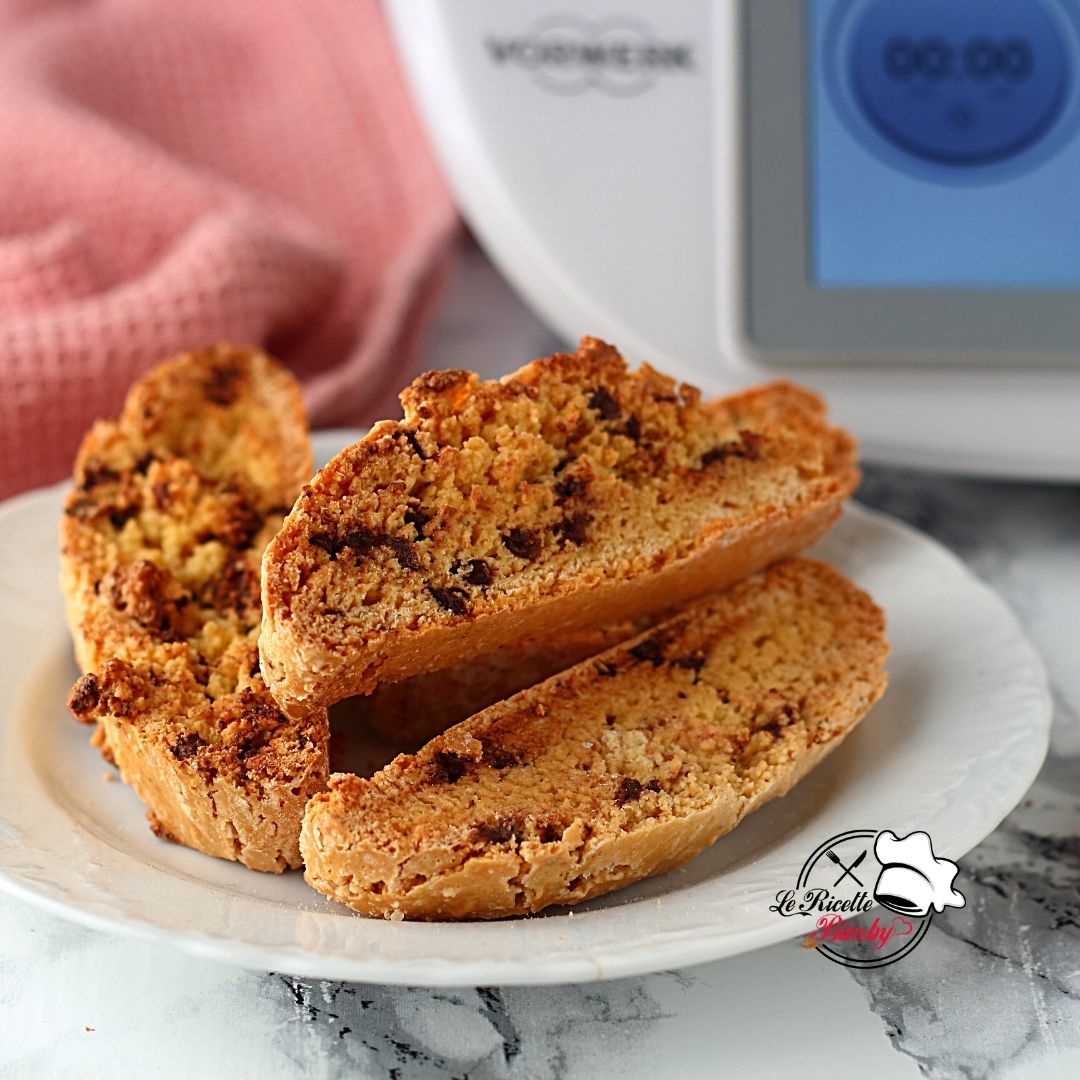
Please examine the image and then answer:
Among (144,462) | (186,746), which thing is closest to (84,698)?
(186,746)

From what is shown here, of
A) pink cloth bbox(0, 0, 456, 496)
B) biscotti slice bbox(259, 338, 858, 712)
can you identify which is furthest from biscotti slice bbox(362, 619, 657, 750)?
pink cloth bbox(0, 0, 456, 496)

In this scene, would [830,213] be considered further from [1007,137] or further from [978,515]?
[978,515]

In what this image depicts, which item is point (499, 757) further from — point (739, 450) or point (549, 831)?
point (739, 450)

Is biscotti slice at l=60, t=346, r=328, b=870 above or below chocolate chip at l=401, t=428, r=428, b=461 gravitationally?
below

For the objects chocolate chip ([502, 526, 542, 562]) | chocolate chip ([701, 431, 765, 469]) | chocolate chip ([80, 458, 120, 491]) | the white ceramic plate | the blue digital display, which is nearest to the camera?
the white ceramic plate

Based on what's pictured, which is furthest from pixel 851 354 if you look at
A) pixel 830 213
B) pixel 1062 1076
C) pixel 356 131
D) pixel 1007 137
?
pixel 356 131

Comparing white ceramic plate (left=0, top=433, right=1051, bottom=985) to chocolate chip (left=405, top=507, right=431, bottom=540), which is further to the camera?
chocolate chip (left=405, top=507, right=431, bottom=540)
